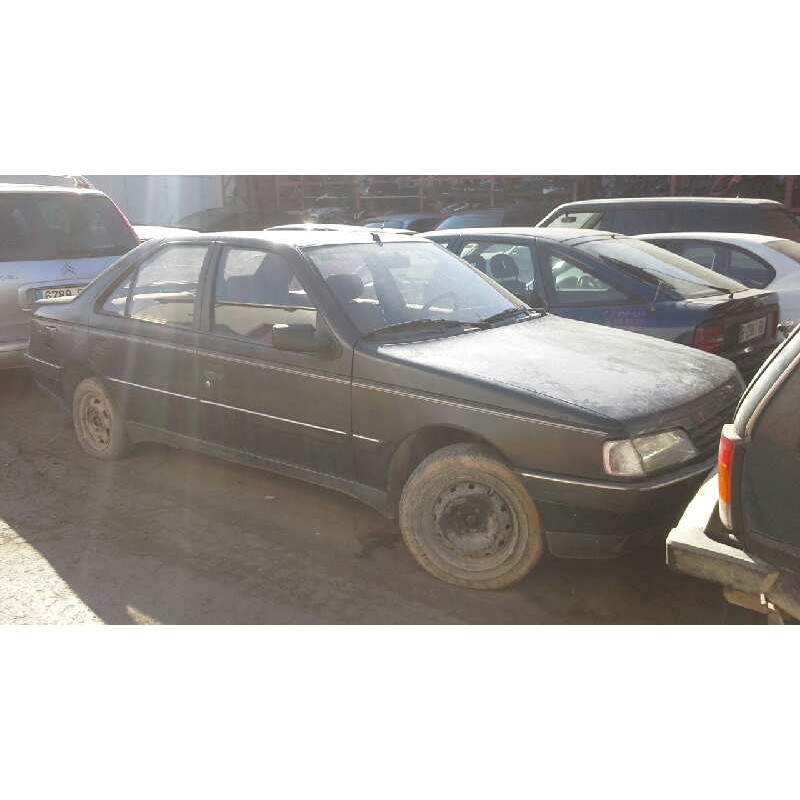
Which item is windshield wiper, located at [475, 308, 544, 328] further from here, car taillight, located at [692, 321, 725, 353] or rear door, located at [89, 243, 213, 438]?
rear door, located at [89, 243, 213, 438]

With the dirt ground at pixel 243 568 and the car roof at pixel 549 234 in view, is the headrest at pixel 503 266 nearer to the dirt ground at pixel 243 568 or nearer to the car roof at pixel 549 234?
the car roof at pixel 549 234

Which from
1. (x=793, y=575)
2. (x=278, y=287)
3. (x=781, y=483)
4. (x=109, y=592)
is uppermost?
(x=278, y=287)

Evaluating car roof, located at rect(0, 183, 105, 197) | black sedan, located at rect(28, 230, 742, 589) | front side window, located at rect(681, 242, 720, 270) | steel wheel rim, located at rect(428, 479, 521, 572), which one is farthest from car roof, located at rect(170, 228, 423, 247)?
front side window, located at rect(681, 242, 720, 270)

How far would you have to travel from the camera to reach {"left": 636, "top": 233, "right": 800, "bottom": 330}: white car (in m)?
6.20

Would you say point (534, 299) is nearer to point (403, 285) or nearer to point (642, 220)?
point (403, 285)

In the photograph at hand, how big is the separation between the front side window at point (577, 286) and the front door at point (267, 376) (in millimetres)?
2151

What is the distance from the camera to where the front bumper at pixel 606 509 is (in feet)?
10.2

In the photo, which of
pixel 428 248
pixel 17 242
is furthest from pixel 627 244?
pixel 17 242

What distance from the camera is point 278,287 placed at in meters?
4.10

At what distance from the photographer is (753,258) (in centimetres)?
638

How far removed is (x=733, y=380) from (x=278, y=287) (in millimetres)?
2297

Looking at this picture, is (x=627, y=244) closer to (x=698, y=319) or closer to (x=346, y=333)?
(x=698, y=319)

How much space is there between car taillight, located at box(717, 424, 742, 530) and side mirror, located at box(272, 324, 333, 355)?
1.90 metres

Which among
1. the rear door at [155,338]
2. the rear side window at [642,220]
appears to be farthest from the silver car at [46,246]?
the rear side window at [642,220]
